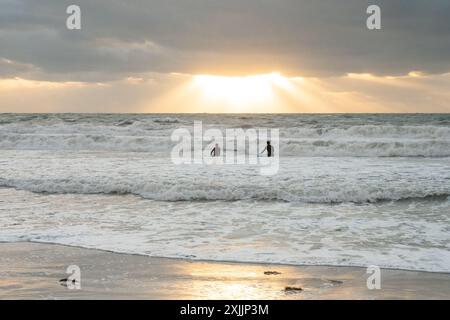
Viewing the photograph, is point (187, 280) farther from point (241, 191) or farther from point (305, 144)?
point (305, 144)

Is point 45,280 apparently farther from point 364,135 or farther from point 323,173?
point 364,135

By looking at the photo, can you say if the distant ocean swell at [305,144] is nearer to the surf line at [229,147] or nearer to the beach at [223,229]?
the surf line at [229,147]

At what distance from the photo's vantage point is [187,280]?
738 centimetres

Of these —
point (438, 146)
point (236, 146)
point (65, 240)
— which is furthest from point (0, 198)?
point (438, 146)

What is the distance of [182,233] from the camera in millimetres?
10742

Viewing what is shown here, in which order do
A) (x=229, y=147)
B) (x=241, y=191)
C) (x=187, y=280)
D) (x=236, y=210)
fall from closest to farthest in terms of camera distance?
(x=187, y=280) < (x=236, y=210) < (x=241, y=191) < (x=229, y=147)

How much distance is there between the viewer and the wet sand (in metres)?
6.66

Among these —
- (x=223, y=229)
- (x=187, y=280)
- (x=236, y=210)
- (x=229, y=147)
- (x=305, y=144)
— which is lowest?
(x=187, y=280)

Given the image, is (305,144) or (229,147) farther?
(229,147)

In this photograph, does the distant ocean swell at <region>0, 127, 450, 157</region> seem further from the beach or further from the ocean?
the beach

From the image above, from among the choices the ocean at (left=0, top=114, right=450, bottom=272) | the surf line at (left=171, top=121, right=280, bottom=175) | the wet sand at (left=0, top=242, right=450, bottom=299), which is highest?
the surf line at (left=171, top=121, right=280, bottom=175)

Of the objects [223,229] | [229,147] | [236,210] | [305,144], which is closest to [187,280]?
[223,229]

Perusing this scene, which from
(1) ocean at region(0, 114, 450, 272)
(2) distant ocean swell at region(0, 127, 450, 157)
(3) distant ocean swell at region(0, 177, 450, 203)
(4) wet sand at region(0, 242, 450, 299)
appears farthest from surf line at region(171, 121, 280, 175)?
(4) wet sand at region(0, 242, 450, 299)

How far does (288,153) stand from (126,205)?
58.8ft
